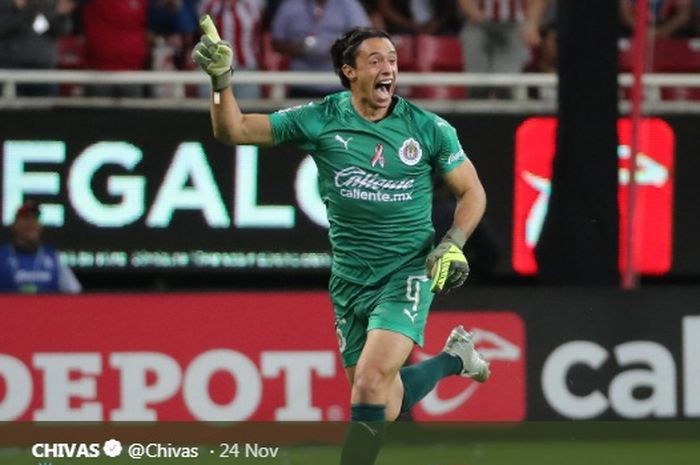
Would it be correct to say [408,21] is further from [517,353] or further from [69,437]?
[69,437]

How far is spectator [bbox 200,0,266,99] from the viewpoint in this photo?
1653cm

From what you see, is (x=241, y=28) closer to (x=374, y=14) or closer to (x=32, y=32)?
(x=374, y=14)

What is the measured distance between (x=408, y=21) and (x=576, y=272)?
332 cm

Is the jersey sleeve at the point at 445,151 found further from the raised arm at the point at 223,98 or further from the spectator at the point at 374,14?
the spectator at the point at 374,14

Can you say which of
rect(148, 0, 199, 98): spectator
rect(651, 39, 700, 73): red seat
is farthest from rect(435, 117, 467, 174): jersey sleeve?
rect(651, 39, 700, 73): red seat

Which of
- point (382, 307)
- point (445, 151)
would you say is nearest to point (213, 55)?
point (445, 151)

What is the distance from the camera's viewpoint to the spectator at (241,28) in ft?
54.2

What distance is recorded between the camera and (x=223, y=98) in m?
10.2

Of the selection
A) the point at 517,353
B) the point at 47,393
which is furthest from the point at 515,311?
the point at 47,393

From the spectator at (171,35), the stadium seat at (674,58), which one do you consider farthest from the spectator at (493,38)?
the spectator at (171,35)

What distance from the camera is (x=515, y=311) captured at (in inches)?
559

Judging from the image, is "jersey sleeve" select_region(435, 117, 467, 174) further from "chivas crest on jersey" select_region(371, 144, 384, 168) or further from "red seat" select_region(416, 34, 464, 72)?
"red seat" select_region(416, 34, 464, 72)

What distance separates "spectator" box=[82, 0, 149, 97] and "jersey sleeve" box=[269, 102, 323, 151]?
612 cm

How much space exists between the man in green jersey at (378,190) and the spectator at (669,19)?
7417 mm
